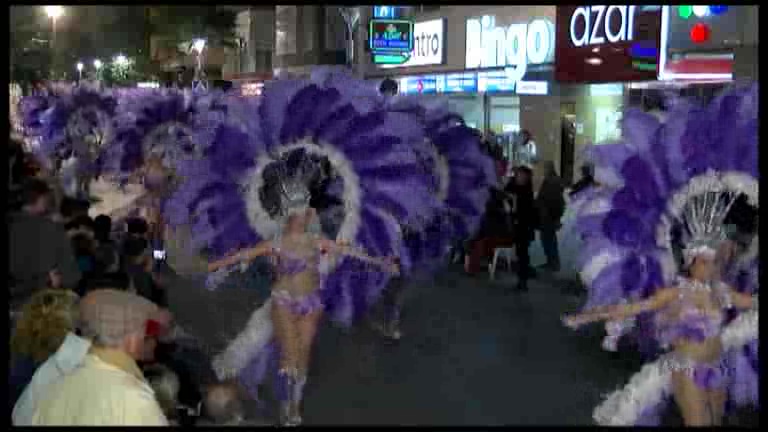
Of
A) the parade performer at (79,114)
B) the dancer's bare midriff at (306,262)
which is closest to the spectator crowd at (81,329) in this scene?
the dancer's bare midriff at (306,262)

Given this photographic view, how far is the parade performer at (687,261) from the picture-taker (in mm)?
5875

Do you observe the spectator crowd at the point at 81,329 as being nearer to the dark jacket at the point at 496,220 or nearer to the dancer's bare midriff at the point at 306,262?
the dancer's bare midriff at the point at 306,262

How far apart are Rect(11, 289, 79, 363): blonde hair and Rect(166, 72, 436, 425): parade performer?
2.65 metres

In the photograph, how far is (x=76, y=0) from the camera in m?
7.42

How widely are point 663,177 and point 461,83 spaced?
59.9 ft

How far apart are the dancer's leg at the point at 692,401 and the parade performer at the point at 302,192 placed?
2.70 meters

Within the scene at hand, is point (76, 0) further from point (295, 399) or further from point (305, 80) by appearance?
point (295, 399)

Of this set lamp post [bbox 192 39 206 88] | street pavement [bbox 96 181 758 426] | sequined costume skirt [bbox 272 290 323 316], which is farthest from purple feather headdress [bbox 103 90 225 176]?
lamp post [bbox 192 39 206 88]

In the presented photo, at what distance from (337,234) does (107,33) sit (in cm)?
3862

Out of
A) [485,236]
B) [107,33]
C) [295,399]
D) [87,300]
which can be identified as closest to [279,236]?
[295,399]

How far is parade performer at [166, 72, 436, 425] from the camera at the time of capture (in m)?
7.53

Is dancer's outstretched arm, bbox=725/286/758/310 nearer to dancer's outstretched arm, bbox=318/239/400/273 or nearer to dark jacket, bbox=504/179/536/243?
dancer's outstretched arm, bbox=318/239/400/273

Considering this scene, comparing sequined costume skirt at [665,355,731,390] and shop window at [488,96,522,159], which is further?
shop window at [488,96,522,159]

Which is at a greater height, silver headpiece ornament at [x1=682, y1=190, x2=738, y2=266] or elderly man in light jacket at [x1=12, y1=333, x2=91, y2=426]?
silver headpiece ornament at [x1=682, y1=190, x2=738, y2=266]
